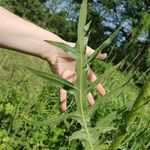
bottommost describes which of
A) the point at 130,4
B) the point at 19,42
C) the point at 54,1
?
the point at 54,1

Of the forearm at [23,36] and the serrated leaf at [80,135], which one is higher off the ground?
the serrated leaf at [80,135]

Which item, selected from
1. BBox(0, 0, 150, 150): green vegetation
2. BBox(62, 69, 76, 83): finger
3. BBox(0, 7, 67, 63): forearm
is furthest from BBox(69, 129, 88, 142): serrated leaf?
BBox(0, 7, 67, 63): forearm

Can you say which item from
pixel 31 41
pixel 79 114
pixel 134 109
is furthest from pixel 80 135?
pixel 31 41

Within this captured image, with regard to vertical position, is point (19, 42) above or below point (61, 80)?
below

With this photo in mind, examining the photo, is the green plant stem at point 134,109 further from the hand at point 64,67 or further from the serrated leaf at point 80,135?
the hand at point 64,67

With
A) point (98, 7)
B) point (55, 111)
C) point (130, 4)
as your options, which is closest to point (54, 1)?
point (98, 7)

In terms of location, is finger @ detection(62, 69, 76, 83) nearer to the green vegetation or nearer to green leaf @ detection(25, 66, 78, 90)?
the green vegetation

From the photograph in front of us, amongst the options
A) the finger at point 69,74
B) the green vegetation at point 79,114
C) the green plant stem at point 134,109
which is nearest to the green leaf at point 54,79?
the green vegetation at point 79,114

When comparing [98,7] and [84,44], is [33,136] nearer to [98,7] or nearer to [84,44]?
[84,44]
